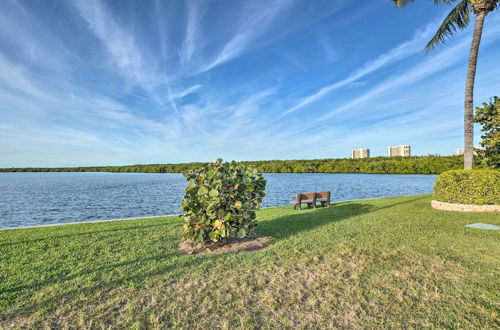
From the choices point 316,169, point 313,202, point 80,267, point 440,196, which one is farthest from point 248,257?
point 316,169

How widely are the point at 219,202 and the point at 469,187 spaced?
31.2ft

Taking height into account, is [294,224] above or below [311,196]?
below

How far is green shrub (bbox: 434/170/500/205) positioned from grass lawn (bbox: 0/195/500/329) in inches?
139

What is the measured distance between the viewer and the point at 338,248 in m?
5.02

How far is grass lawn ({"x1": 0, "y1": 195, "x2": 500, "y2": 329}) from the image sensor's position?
2725 millimetres

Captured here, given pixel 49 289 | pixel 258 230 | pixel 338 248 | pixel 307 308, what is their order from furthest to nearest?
pixel 258 230 < pixel 338 248 < pixel 49 289 < pixel 307 308

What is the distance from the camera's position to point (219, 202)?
5.01 m

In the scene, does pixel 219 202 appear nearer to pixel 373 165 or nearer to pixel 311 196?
pixel 311 196

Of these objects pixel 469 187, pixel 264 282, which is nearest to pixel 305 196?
pixel 469 187

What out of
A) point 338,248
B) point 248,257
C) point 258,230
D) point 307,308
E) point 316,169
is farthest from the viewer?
point 316,169

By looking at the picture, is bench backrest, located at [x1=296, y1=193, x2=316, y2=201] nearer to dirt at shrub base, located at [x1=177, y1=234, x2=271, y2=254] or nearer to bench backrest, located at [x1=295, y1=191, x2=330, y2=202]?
bench backrest, located at [x1=295, y1=191, x2=330, y2=202]

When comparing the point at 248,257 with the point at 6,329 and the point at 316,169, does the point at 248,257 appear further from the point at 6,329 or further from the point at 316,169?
the point at 316,169

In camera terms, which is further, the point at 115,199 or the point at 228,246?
the point at 115,199

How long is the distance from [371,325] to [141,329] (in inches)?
92.7
